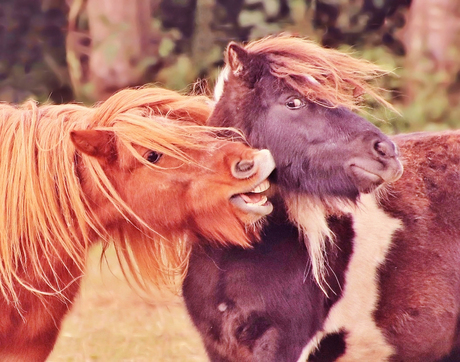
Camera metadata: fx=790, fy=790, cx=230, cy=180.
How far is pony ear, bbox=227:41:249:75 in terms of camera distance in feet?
10.9

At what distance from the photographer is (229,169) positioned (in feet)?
10.1

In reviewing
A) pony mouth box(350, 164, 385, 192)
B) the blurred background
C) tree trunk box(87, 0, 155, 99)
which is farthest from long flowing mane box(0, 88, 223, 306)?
tree trunk box(87, 0, 155, 99)

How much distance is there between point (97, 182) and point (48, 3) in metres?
5.60

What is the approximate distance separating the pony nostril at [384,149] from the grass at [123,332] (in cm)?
179

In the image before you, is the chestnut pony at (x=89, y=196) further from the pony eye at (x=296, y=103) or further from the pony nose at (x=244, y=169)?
the pony eye at (x=296, y=103)

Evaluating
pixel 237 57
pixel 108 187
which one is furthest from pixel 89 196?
pixel 237 57

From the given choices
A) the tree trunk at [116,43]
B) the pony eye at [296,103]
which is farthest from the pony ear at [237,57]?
the tree trunk at [116,43]

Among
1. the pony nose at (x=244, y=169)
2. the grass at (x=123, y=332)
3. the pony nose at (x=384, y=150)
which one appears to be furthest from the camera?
the grass at (x=123, y=332)

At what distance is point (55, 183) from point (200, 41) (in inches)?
185

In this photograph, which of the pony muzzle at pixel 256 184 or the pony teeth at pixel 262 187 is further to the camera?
the pony teeth at pixel 262 187

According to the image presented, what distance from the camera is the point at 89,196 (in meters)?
3.26

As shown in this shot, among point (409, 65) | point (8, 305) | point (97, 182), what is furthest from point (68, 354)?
point (409, 65)

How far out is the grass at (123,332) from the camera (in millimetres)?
4980

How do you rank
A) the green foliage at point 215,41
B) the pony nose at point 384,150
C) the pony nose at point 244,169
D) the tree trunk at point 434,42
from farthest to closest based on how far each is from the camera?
the tree trunk at point 434,42, the green foliage at point 215,41, the pony nose at point 384,150, the pony nose at point 244,169
